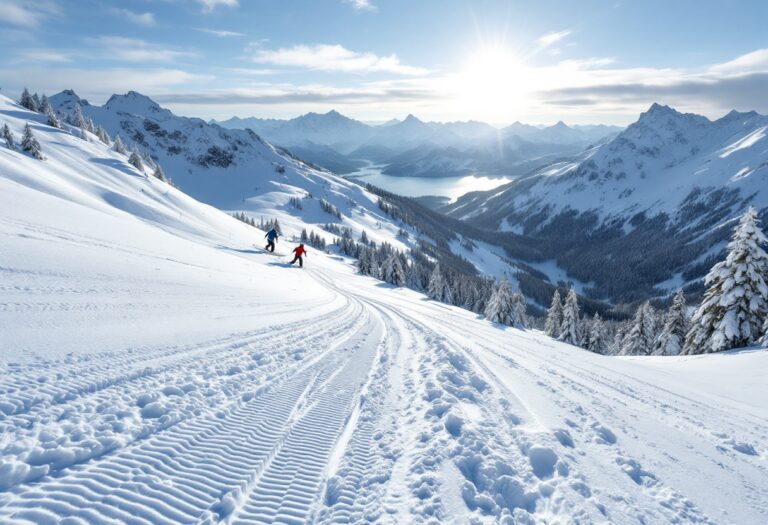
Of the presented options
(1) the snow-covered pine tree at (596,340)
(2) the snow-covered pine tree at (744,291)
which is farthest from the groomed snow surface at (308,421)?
(1) the snow-covered pine tree at (596,340)

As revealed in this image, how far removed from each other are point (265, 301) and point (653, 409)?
45.8ft

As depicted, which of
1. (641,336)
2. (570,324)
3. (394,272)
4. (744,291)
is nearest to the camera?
(744,291)

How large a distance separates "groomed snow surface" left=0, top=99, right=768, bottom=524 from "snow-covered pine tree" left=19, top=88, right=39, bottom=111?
108 metres

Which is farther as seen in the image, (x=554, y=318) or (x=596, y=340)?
(x=554, y=318)

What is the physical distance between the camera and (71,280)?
11.6 meters

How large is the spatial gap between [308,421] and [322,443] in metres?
0.71

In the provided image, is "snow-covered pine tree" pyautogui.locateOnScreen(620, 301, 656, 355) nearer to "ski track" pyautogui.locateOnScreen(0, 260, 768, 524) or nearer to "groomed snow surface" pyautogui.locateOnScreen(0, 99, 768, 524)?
"groomed snow surface" pyautogui.locateOnScreen(0, 99, 768, 524)

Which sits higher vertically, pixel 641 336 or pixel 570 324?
pixel 641 336

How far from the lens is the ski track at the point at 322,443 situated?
489 centimetres

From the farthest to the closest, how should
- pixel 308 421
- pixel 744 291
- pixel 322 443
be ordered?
pixel 744 291, pixel 308 421, pixel 322 443

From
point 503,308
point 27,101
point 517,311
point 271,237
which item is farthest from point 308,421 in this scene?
point 27,101

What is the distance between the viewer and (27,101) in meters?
90.0

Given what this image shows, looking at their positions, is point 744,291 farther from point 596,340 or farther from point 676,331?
point 596,340

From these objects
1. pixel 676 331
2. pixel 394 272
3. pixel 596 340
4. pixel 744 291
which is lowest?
pixel 596 340
